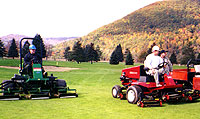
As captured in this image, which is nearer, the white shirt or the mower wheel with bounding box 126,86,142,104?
the mower wheel with bounding box 126,86,142,104

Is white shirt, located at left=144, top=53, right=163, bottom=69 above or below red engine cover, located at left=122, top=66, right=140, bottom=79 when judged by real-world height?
above

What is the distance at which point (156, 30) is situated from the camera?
150375mm

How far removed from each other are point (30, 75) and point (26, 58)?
0.85 m

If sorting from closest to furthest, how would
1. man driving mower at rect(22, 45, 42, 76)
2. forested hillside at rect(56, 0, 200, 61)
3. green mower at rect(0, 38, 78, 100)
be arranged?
green mower at rect(0, 38, 78, 100)
man driving mower at rect(22, 45, 42, 76)
forested hillside at rect(56, 0, 200, 61)

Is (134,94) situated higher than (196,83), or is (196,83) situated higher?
(196,83)

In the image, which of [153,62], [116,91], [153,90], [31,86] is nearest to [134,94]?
[153,90]

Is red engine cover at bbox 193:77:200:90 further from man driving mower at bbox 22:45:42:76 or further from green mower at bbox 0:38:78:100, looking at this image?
man driving mower at bbox 22:45:42:76

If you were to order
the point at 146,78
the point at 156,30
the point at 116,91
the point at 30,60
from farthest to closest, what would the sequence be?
the point at 156,30 < the point at 30,60 < the point at 116,91 < the point at 146,78

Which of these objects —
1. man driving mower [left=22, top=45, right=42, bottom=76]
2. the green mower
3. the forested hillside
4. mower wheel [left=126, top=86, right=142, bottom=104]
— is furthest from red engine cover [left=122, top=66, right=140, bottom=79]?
the forested hillside

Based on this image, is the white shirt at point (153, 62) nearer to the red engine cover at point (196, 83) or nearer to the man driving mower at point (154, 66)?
the man driving mower at point (154, 66)

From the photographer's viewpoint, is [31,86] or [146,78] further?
[31,86]

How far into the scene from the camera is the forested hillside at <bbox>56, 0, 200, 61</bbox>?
416 ft

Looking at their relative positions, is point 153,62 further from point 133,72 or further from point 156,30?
point 156,30

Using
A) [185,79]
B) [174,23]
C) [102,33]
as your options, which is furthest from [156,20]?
[185,79]
